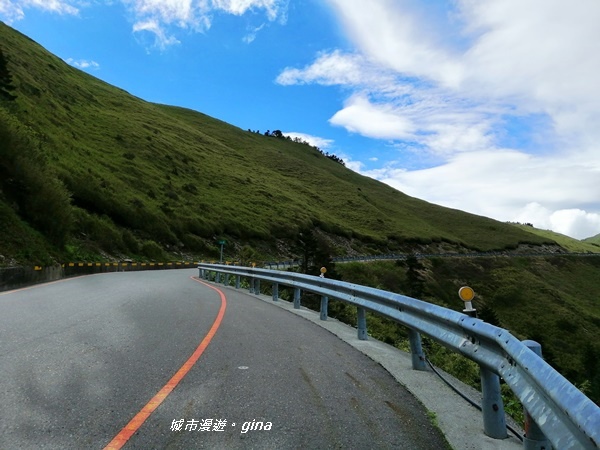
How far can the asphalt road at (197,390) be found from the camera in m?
3.77

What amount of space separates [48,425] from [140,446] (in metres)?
0.97

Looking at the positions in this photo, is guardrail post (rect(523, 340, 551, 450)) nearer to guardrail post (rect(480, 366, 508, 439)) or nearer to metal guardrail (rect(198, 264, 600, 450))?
metal guardrail (rect(198, 264, 600, 450))

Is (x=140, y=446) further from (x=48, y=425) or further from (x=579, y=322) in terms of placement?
(x=579, y=322)

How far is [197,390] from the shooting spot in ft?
16.3

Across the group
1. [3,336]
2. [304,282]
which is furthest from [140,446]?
[304,282]

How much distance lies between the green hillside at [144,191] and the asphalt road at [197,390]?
16.3m

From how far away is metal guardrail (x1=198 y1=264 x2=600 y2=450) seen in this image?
2270 millimetres

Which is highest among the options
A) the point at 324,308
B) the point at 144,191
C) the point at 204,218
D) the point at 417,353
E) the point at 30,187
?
the point at 144,191

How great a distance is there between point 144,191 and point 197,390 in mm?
56602

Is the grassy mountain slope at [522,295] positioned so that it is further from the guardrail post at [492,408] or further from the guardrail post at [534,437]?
the guardrail post at [534,437]

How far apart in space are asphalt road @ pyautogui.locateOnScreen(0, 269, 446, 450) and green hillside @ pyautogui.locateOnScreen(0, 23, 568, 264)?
53.5 ft

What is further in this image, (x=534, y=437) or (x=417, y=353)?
(x=417, y=353)

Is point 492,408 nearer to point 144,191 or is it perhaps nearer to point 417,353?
point 417,353

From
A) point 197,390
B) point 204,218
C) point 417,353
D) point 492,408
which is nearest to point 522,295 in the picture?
point 204,218
